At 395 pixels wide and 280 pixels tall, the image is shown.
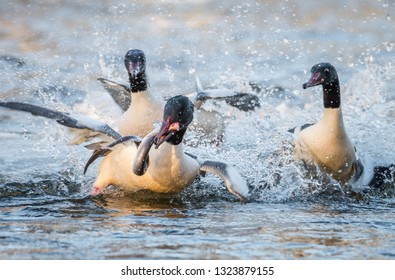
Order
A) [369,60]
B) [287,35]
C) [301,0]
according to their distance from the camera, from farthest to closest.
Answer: [301,0]
[287,35]
[369,60]

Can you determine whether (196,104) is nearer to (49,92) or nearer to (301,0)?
(49,92)

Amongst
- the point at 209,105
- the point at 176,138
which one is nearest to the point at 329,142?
the point at 176,138

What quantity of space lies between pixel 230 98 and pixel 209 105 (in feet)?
1.36

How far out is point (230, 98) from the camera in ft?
33.9

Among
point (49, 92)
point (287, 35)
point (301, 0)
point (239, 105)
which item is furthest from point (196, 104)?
point (301, 0)

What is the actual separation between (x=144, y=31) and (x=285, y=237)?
31.9 ft

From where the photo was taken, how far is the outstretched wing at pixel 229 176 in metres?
8.04

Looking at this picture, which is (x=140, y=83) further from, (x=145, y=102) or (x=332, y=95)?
(x=332, y=95)

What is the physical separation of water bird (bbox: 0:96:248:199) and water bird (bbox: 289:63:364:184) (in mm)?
901

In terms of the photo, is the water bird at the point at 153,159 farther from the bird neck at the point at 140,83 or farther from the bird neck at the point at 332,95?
the bird neck at the point at 140,83

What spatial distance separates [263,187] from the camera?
859cm

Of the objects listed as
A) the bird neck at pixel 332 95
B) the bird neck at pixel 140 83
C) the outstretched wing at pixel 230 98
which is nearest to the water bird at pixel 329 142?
the bird neck at pixel 332 95

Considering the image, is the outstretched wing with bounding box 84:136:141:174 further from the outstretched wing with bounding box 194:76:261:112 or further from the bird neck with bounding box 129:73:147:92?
the outstretched wing with bounding box 194:76:261:112
